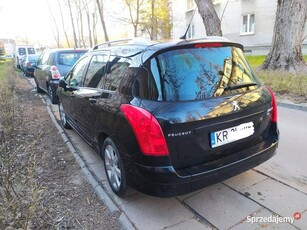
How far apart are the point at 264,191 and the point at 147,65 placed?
1887mm

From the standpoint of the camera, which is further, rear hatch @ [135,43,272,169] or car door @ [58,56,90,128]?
car door @ [58,56,90,128]

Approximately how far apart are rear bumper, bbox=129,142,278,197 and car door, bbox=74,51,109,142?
1146 mm

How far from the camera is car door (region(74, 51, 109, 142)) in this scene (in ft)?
10.6

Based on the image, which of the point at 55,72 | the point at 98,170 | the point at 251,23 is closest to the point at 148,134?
the point at 98,170

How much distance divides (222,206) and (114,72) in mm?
1876

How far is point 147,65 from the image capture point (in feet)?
7.91

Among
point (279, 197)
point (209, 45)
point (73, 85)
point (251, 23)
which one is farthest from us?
point (251, 23)

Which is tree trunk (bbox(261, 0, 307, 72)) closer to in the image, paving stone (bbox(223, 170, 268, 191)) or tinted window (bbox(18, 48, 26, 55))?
paving stone (bbox(223, 170, 268, 191))

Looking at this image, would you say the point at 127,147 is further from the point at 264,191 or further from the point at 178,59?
the point at 264,191

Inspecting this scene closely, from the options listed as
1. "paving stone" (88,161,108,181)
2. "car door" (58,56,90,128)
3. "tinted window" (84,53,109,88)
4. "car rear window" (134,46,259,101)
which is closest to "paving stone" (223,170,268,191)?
"car rear window" (134,46,259,101)

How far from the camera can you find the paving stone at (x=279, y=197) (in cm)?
248

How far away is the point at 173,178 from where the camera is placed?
2.20 metres

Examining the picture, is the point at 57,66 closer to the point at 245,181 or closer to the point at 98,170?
the point at 98,170

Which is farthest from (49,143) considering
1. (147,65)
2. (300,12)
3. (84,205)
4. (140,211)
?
(300,12)
